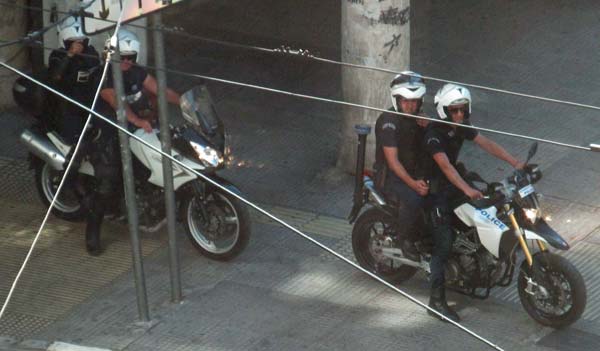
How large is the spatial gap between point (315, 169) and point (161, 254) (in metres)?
1.95

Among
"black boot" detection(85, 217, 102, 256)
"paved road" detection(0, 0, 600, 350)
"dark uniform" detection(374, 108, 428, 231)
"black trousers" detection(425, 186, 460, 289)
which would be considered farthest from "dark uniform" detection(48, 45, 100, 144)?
"black trousers" detection(425, 186, 460, 289)

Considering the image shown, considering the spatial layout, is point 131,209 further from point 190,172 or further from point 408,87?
point 408,87

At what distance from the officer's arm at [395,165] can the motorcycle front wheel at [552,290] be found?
3.17 ft

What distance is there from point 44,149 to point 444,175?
3.29m

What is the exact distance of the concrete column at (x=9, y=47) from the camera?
13.2m

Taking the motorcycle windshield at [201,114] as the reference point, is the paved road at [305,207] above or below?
below

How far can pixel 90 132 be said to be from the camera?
1050 centimetres

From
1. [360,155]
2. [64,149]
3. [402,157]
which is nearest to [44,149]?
[64,149]

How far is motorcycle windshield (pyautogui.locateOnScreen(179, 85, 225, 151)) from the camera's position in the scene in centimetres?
1014

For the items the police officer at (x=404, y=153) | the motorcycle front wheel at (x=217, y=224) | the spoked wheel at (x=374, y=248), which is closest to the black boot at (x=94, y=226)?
the motorcycle front wheel at (x=217, y=224)

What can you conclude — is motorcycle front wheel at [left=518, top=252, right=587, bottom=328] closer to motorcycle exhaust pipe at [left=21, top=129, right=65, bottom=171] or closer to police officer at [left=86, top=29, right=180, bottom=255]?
police officer at [left=86, top=29, right=180, bottom=255]

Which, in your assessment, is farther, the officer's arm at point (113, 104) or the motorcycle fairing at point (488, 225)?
the officer's arm at point (113, 104)

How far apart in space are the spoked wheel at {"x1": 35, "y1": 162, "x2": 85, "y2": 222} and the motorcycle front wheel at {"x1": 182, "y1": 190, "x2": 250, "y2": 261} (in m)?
1.20

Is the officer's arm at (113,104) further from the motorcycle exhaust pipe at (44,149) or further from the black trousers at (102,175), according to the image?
the motorcycle exhaust pipe at (44,149)
